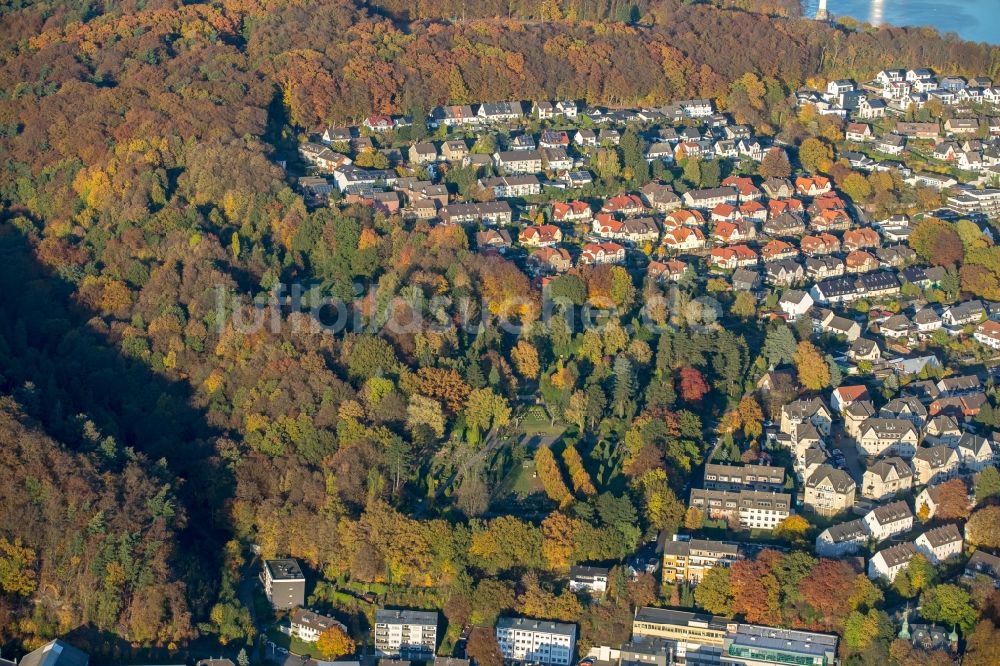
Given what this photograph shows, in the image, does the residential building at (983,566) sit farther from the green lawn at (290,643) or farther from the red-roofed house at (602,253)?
the red-roofed house at (602,253)

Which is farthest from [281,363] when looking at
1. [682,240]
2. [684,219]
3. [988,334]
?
[988,334]

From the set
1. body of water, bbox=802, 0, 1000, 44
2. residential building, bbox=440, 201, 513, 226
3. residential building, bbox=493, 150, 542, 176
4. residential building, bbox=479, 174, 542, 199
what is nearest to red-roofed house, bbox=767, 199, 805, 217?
residential building, bbox=479, 174, 542, 199

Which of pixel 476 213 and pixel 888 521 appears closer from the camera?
pixel 888 521

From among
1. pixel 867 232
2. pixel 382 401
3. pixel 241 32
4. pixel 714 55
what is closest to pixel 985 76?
pixel 714 55

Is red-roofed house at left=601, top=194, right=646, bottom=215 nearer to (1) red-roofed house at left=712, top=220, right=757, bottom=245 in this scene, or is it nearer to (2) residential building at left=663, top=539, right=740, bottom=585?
(1) red-roofed house at left=712, top=220, right=757, bottom=245

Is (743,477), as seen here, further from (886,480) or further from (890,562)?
(890,562)

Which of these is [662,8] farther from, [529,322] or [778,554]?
[778,554]

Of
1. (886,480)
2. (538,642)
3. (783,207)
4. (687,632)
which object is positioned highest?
(783,207)

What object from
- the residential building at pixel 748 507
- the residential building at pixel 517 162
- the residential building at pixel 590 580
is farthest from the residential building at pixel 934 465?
the residential building at pixel 517 162
